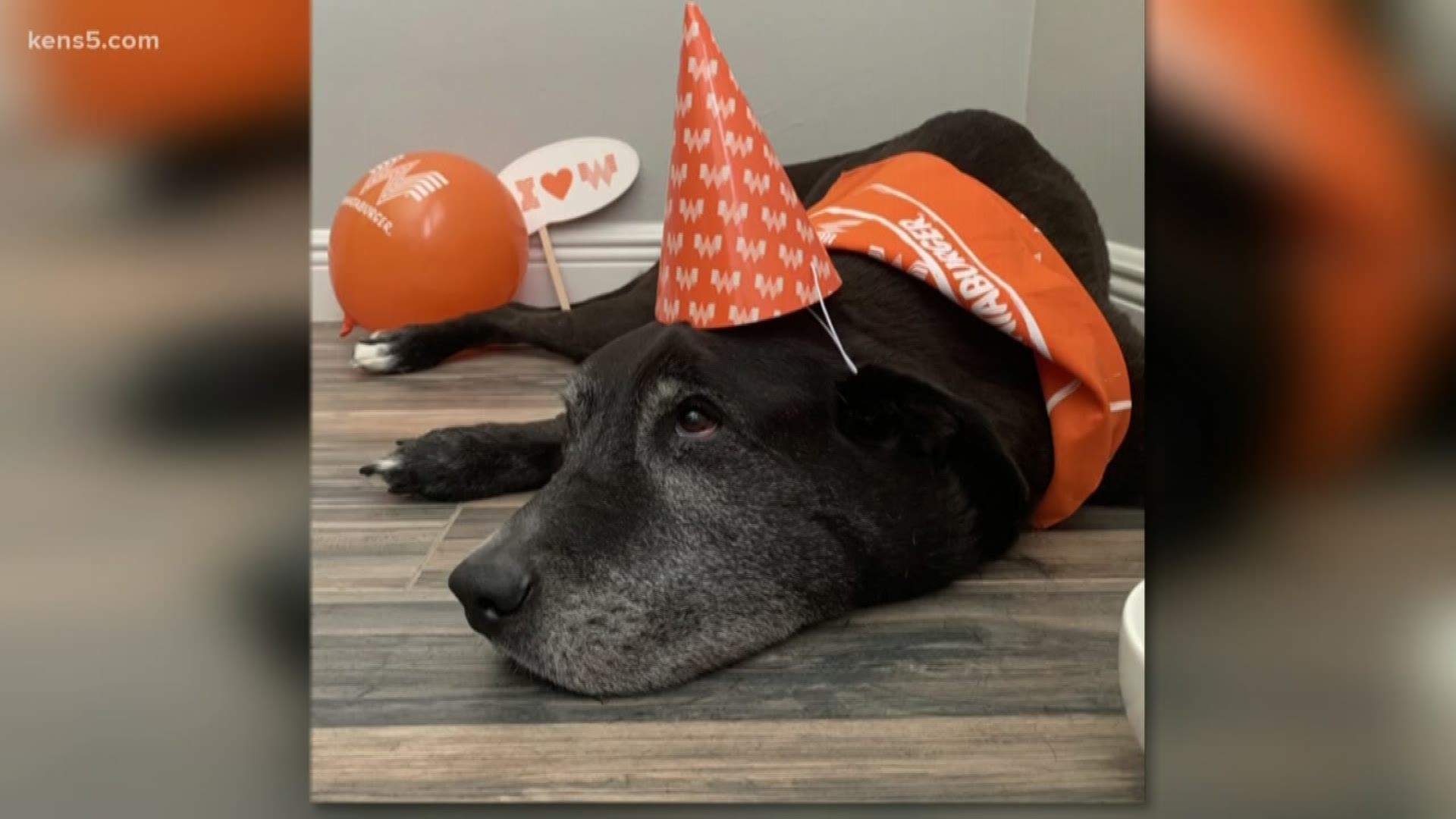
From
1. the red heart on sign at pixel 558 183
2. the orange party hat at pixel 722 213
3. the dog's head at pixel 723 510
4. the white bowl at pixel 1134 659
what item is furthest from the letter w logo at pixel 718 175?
the white bowl at pixel 1134 659

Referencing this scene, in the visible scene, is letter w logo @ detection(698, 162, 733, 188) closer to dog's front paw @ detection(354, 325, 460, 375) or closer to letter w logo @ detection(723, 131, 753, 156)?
letter w logo @ detection(723, 131, 753, 156)

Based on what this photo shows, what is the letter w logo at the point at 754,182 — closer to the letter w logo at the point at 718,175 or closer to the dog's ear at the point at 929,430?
the letter w logo at the point at 718,175

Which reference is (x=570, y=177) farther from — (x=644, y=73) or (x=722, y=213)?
(x=722, y=213)

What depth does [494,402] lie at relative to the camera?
1.64 metres

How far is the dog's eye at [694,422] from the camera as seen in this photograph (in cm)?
114

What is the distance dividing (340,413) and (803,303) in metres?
0.48

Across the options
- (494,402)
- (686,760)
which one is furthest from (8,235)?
(686,760)

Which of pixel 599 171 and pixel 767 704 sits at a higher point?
pixel 599 171

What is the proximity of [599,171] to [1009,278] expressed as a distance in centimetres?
44

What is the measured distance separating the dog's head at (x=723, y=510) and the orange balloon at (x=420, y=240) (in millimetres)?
259

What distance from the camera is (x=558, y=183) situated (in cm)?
136

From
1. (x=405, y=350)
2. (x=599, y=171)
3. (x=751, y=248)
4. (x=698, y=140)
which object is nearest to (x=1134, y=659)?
(x=751, y=248)

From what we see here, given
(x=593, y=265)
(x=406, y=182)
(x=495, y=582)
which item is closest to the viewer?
(x=495, y=582)

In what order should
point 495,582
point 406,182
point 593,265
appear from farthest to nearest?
point 593,265 < point 406,182 < point 495,582
